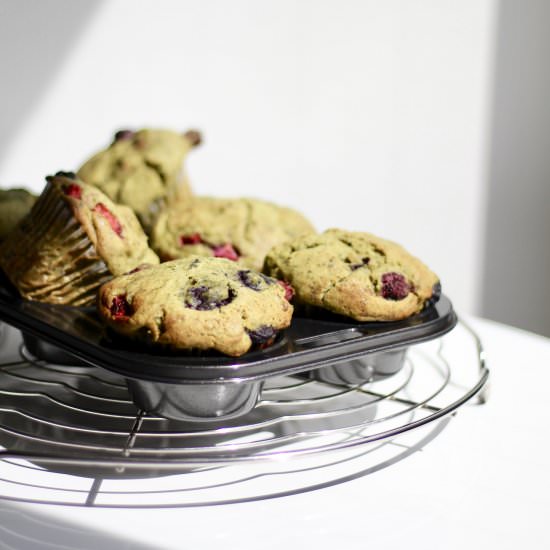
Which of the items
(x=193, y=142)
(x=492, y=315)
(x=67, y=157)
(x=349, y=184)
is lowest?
(x=492, y=315)

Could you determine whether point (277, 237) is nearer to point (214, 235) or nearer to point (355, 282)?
point (214, 235)

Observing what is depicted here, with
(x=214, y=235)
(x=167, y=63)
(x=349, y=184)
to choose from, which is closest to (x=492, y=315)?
(x=349, y=184)

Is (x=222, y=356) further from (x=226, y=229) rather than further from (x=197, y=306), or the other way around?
(x=226, y=229)

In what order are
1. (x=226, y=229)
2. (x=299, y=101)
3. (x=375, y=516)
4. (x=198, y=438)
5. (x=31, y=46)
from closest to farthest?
(x=375, y=516) < (x=198, y=438) < (x=226, y=229) < (x=31, y=46) < (x=299, y=101)

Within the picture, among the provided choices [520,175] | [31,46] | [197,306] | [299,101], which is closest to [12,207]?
[197,306]

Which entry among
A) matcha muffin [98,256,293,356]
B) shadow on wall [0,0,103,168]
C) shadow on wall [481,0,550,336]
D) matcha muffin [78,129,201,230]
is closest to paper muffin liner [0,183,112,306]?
matcha muffin [98,256,293,356]

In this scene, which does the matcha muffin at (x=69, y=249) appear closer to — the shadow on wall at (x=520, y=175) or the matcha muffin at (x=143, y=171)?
the matcha muffin at (x=143, y=171)
